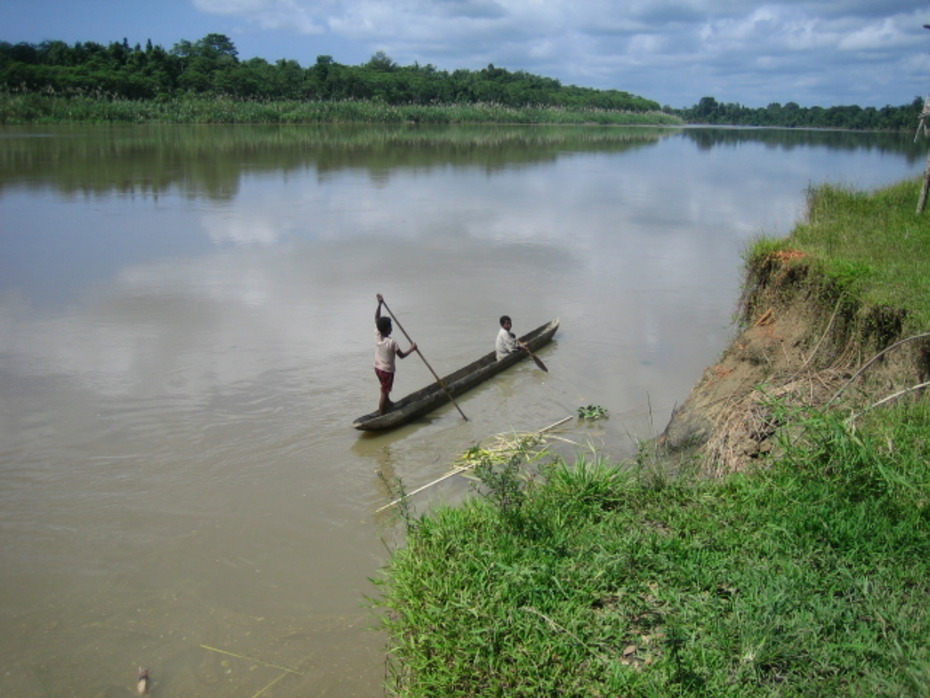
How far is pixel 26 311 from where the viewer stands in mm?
11031

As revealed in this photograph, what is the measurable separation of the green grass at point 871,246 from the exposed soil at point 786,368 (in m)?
0.15

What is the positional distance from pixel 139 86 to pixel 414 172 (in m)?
27.4

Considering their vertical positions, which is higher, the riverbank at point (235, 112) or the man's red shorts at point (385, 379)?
the riverbank at point (235, 112)

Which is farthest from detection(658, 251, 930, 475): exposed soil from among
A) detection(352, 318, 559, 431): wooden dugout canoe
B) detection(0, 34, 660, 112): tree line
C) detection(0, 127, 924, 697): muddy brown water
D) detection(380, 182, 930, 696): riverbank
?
detection(0, 34, 660, 112): tree line

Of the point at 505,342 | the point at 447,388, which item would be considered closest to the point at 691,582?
the point at 447,388

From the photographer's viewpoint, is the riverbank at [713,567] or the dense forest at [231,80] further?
the dense forest at [231,80]

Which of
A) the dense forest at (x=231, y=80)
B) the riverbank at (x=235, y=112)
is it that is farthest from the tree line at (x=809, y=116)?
the riverbank at (x=235, y=112)

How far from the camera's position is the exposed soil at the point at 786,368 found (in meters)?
5.25

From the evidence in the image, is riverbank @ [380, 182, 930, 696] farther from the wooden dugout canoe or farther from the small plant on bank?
the wooden dugout canoe

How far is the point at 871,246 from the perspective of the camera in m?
7.64

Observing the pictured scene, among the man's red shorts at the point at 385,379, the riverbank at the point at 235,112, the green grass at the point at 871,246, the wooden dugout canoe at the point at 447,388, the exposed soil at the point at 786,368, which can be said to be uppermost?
the riverbank at the point at 235,112

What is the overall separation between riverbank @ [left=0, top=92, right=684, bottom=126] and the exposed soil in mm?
43308

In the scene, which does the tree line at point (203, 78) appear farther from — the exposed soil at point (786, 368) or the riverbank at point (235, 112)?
the exposed soil at point (786, 368)

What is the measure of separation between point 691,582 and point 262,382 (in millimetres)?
6146
